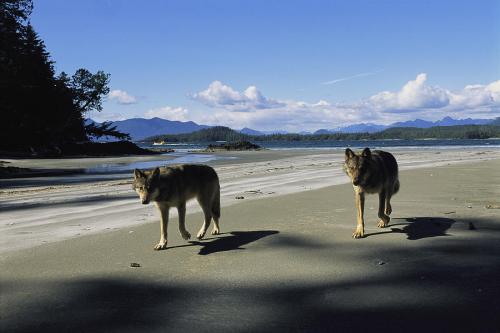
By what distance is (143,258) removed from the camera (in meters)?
6.99

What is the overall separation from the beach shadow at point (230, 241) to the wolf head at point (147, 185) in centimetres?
90

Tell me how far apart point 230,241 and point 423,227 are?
3.56 metres

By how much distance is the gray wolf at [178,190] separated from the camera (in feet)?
25.2

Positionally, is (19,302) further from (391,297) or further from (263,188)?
(263,188)

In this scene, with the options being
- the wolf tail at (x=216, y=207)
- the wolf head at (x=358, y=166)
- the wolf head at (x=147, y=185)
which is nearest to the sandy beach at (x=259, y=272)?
the wolf tail at (x=216, y=207)

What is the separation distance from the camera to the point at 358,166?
8469 millimetres

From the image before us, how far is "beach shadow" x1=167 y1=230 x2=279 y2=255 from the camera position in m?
7.50

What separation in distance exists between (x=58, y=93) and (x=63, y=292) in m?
58.5

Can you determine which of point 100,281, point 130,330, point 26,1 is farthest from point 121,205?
point 26,1

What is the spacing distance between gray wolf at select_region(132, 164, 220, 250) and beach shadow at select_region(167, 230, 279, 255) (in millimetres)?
289

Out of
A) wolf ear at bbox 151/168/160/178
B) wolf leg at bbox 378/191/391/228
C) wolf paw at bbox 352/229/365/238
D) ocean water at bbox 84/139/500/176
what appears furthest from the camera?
ocean water at bbox 84/139/500/176

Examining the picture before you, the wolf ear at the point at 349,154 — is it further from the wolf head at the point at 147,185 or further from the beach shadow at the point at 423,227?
the wolf head at the point at 147,185

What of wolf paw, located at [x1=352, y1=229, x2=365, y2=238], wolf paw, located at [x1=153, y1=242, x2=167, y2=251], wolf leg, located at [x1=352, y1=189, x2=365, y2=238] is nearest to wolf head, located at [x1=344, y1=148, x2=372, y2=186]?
wolf leg, located at [x1=352, y1=189, x2=365, y2=238]

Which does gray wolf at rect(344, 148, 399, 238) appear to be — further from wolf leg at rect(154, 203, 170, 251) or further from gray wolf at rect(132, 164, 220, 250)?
wolf leg at rect(154, 203, 170, 251)
